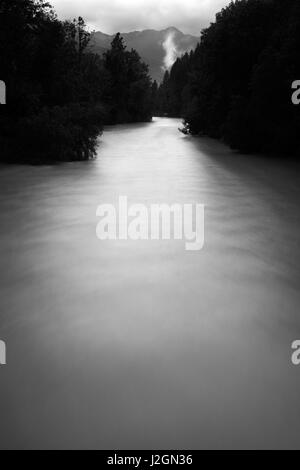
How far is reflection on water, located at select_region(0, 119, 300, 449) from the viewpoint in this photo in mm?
3564

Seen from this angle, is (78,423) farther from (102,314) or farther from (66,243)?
(66,243)

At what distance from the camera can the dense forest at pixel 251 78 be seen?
20.4 m

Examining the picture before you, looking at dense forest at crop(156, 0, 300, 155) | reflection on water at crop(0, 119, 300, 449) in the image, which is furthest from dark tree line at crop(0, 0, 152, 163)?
reflection on water at crop(0, 119, 300, 449)

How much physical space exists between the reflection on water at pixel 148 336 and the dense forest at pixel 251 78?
12.0 m

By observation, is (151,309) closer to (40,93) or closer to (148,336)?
(148,336)

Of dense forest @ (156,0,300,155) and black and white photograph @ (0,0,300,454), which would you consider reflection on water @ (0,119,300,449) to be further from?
dense forest @ (156,0,300,155)

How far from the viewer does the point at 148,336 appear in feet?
15.9

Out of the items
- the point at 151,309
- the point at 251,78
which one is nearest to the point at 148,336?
the point at 151,309

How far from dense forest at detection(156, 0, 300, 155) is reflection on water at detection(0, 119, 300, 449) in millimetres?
11957

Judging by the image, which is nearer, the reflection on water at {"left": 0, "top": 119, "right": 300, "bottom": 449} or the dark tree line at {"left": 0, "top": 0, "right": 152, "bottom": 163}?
the reflection on water at {"left": 0, "top": 119, "right": 300, "bottom": 449}

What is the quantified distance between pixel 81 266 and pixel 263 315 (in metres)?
3.00

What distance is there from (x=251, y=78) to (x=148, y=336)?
20870mm

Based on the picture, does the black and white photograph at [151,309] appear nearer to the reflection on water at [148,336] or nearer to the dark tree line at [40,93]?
the reflection on water at [148,336]
